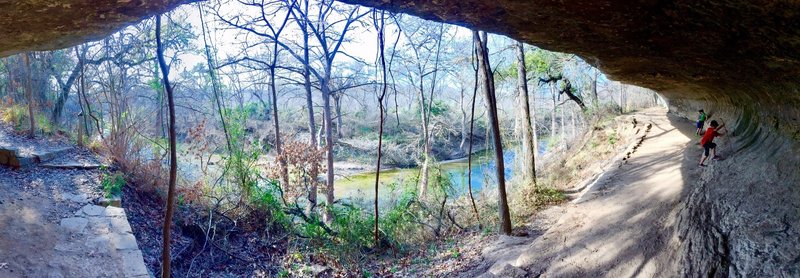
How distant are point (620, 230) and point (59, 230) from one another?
25.2 feet

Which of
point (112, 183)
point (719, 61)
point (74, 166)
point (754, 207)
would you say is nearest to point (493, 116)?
point (719, 61)

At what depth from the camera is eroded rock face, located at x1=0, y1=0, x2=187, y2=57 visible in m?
2.88

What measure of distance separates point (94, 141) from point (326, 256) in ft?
23.1

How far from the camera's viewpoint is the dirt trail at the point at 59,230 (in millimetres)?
5363

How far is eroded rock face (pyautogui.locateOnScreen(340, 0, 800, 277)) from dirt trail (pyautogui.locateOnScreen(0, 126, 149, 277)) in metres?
5.00

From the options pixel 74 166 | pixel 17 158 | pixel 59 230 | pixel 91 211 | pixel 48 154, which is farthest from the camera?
pixel 48 154

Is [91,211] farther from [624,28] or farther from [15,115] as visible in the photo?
[624,28]

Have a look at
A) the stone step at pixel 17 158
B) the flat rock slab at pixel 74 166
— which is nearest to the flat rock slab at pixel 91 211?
the flat rock slab at pixel 74 166

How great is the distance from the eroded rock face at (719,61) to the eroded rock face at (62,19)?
5.92 feet

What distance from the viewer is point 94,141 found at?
10.5 metres

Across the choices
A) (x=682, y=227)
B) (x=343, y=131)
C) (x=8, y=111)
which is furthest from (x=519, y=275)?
(x=343, y=131)

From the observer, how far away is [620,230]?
5.46 metres

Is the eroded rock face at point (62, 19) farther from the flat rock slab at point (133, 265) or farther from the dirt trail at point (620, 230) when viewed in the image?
the dirt trail at point (620, 230)

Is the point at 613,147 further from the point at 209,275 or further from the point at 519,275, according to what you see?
the point at 209,275
